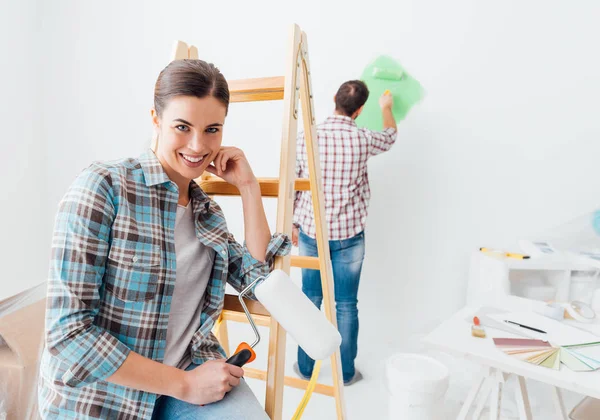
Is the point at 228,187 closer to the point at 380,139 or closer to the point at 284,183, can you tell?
the point at 284,183

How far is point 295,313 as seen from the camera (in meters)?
0.90

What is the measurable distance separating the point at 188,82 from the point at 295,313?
1.73 ft

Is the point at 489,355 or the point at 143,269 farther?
the point at 489,355

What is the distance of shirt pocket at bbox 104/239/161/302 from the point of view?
88 cm

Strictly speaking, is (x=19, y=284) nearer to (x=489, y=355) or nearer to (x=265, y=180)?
(x=265, y=180)

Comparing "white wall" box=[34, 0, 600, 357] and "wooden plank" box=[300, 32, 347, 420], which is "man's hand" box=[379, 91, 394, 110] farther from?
"wooden plank" box=[300, 32, 347, 420]

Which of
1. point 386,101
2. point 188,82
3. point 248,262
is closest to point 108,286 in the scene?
point 248,262

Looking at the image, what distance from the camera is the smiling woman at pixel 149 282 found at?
812 millimetres

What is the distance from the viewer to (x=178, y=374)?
0.90 m

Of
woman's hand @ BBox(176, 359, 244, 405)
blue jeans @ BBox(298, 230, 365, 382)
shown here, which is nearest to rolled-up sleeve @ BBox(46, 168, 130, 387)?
woman's hand @ BBox(176, 359, 244, 405)

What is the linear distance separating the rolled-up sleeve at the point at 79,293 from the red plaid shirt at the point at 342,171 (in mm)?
1207

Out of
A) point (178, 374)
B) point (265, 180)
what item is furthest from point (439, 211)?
point (178, 374)

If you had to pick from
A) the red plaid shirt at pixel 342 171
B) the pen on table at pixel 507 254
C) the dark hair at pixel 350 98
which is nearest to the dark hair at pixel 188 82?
the red plaid shirt at pixel 342 171

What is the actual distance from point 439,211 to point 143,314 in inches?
68.1
